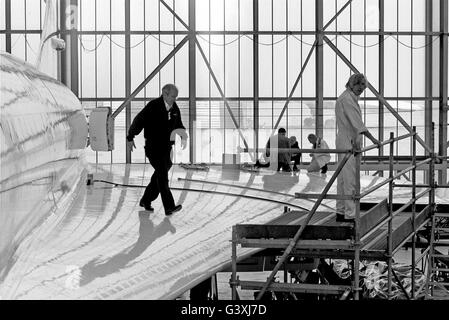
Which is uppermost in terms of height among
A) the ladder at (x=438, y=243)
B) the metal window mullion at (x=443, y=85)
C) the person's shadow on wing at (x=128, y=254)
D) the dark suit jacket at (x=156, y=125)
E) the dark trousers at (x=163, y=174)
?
the metal window mullion at (x=443, y=85)

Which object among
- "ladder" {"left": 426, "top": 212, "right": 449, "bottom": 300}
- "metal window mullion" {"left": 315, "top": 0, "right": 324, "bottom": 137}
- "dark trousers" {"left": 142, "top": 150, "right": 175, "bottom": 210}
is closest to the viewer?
"dark trousers" {"left": 142, "top": 150, "right": 175, "bottom": 210}

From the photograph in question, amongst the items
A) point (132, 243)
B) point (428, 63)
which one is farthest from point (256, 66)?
point (132, 243)

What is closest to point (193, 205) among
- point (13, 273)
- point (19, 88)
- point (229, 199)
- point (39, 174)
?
point (229, 199)

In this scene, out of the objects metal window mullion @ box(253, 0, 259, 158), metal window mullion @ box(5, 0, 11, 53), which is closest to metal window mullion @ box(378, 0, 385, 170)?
metal window mullion @ box(253, 0, 259, 158)

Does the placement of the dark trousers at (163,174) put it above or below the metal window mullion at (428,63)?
below

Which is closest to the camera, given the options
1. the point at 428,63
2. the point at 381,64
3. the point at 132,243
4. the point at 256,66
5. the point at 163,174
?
the point at 132,243

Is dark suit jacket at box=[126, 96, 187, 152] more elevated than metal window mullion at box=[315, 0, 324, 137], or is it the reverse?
metal window mullion at box=[315, 0, 324, 137]

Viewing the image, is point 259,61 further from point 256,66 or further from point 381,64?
point 381,64

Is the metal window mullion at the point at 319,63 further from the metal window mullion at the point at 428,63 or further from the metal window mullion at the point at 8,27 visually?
the metal window mullion at the point at 8,27

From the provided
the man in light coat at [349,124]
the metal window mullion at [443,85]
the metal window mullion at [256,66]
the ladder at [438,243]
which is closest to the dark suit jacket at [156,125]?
the man in light coat at [349,124]

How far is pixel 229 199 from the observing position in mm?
13477

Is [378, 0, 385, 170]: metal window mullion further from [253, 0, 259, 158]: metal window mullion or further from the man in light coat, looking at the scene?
the man in light coat

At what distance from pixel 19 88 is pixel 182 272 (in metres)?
1.95

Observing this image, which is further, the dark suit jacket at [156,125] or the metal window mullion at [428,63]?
the metal window mullion at [428,63]
